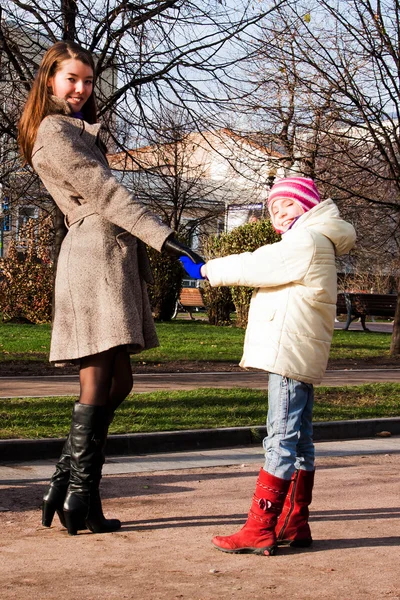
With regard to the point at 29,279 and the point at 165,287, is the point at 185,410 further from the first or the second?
the point at 165,287

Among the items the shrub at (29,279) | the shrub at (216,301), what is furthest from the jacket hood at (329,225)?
the shrub at (216,301)

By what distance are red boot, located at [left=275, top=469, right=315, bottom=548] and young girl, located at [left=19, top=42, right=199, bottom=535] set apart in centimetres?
78

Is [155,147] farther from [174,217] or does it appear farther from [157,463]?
[174,217]

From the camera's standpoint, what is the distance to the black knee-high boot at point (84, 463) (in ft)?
13.3

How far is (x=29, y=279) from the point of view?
22.1 metres

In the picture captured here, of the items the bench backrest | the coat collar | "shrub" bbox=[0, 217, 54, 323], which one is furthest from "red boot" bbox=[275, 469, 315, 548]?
the bench backrest

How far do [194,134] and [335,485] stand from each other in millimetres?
9189

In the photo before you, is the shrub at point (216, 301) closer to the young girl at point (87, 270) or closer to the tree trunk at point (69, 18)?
the tree trunk at point (69, 18)

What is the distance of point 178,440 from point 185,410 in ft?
4.05

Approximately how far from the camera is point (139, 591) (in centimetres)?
333

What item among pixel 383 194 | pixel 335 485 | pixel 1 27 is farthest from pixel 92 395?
pixel 383 194

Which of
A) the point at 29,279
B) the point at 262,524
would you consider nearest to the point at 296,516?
the point at 262,524

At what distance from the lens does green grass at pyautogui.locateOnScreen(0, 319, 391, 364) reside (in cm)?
1459

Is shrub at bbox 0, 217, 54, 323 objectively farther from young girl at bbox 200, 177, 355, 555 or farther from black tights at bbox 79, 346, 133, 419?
young girl at bbox 200, 177, 355, 555
